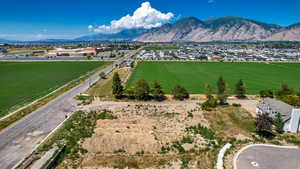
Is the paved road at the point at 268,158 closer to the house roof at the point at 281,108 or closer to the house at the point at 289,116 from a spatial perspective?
the house at the point at 289,116

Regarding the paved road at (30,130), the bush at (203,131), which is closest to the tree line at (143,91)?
the paved road at (30,130)

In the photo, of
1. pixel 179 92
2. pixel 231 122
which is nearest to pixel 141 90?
pixel 179 92

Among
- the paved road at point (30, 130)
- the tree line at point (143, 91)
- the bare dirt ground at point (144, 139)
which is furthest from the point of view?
the tree line at point (143, 91)

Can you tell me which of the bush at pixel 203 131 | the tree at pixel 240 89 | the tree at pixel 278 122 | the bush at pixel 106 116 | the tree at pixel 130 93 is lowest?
the bush at pixel 203 131

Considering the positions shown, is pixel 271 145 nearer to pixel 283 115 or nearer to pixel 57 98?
pixel 283 115

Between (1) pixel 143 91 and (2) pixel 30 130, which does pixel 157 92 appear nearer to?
(1) pixel 143 91

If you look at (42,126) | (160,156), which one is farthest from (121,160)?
(42,126)

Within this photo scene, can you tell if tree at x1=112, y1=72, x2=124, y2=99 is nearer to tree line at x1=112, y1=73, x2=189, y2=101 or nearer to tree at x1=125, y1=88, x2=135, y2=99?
tree line at x1=112, y1=73, x2=189, y2=101
